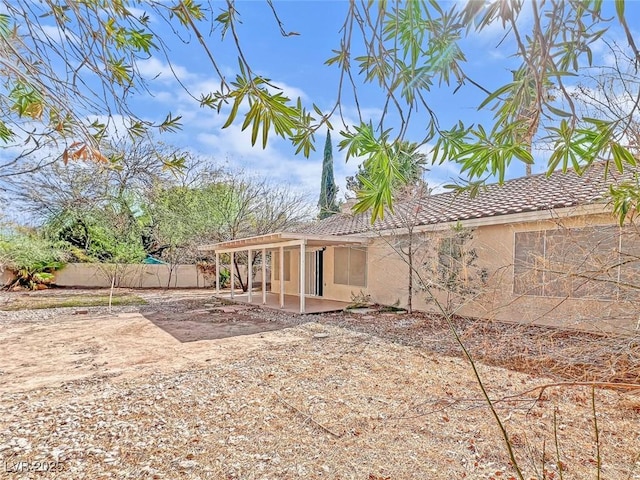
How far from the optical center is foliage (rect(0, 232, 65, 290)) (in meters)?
18.6

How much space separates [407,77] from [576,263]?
16.0 ft

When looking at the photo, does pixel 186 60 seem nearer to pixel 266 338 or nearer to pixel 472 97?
pixel 472 97

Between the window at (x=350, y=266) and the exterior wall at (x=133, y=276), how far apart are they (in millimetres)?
11802

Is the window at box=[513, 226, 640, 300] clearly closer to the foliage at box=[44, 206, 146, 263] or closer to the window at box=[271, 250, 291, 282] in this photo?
the window at box=[271, 250, 291, 282]

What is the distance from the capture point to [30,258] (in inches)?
758

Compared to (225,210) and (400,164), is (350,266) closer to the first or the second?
(225,210)

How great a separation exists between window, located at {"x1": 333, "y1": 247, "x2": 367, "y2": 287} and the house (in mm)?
40

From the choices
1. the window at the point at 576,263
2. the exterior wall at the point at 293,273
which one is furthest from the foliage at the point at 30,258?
the window at the point at 576,263

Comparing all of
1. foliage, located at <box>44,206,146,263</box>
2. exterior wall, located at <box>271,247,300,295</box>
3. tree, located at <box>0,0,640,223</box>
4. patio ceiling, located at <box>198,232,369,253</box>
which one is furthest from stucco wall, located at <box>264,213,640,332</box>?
foliage, located at <box>44,206,146,263</box>

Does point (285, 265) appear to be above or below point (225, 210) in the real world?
below

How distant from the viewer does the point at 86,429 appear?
3.91 m

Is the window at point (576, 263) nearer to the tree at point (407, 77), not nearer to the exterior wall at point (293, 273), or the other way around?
the tree at point (407, 77)

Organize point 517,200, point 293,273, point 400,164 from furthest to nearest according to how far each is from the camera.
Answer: point 293,273
point 517,200
point 400,164

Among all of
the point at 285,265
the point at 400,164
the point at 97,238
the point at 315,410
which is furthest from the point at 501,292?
the point at 97,238
